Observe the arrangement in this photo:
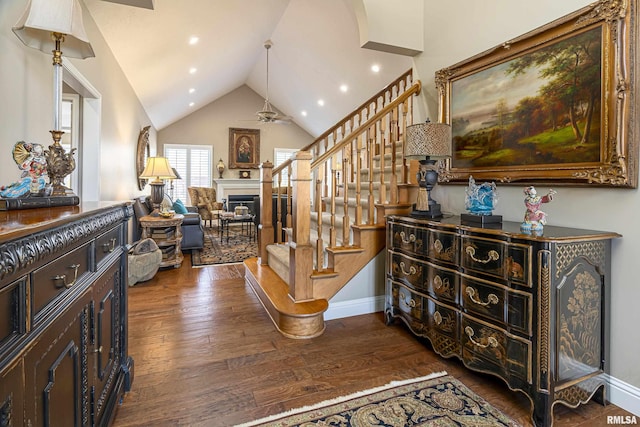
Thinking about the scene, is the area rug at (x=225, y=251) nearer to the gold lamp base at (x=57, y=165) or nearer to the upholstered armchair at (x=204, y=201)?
the upholstered armchair at (x=204, y=201)

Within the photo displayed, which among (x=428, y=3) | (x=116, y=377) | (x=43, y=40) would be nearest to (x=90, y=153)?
(x=43, y=40)

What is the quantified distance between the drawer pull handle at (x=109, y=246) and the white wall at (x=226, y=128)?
7886 millimetres

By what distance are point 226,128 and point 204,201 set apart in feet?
7.40

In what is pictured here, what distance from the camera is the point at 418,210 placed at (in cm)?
232

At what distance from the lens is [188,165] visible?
8.73m

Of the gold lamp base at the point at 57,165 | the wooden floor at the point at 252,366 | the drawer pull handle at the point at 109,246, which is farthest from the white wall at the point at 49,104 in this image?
the wooden floor at the point at 252,366

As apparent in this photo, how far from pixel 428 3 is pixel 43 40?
8.86 ft

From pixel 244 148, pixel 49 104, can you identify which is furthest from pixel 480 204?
pixel 244 148

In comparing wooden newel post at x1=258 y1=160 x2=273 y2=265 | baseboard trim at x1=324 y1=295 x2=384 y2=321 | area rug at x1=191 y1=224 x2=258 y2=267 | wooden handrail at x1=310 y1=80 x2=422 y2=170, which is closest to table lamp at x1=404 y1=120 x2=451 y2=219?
wooden handrail at x1=310 y1=80 x2=422 y2=170

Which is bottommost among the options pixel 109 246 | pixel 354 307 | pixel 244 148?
pixel 354 307

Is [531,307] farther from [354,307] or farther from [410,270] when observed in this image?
[354,307]

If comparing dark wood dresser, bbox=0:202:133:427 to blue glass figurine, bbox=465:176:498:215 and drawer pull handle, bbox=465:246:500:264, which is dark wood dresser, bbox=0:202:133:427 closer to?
drawer pull handle, bbox=465:246:500:264

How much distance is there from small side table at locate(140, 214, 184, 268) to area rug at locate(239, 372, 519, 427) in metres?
3.26

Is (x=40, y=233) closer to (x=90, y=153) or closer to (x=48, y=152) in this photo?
(x=48, y=152)
